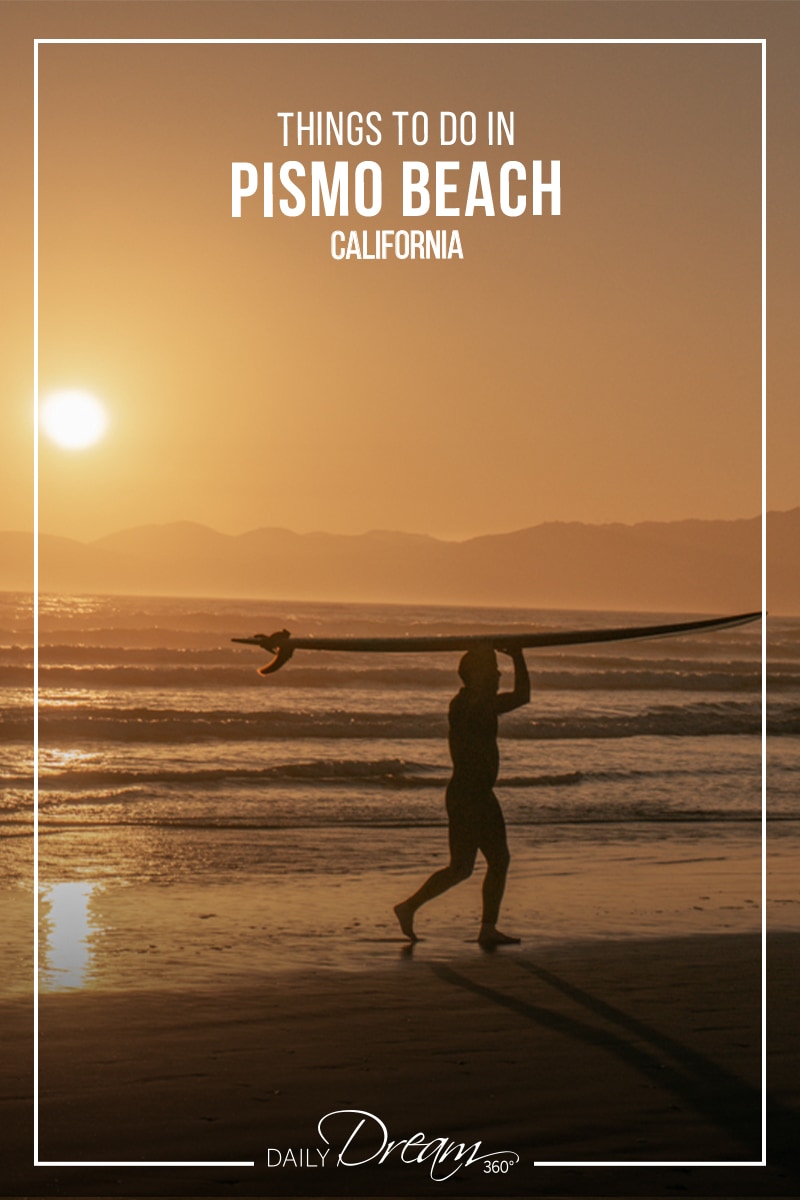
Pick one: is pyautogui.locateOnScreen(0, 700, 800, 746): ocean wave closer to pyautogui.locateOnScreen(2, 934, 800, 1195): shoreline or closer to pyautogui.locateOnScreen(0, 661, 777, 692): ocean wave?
pyautogui.locateOnScreen(0, 661, 777, 692): ocean wave

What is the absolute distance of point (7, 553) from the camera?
244 feet

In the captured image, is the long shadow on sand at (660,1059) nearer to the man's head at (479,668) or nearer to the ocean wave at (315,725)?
the man's head at (479,668)

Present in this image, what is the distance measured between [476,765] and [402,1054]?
229cm

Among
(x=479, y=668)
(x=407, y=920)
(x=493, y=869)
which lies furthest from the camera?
(x=407, y=920)

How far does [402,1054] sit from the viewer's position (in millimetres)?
5934

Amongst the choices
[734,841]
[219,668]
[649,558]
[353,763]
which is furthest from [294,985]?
[649,558]

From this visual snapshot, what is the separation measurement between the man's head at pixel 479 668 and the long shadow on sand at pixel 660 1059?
63.3 inches

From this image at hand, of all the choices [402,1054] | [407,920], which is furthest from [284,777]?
[402,1054]

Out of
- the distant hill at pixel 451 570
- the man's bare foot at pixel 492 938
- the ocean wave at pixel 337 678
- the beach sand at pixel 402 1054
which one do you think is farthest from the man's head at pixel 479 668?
the distant hill at pixel 451 570

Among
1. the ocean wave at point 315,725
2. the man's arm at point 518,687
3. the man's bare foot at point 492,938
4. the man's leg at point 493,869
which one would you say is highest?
the man's arm at point 518,687

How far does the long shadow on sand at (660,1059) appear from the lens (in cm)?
510

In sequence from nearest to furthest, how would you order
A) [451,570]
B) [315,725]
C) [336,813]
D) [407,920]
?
[407,920]
[336,813]
[315,725]
[451,570]

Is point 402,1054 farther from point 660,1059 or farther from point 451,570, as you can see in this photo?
point 451,570

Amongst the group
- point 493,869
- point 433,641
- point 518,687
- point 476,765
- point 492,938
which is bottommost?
point 492,938
